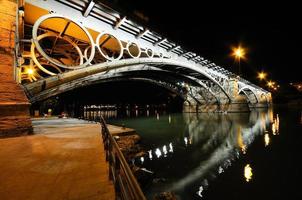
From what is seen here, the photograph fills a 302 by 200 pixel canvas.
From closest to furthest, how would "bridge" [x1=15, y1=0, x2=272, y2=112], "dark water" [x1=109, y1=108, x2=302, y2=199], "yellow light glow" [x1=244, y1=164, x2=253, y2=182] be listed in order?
"dark water" [x1=109, y1=108, x2=302, y2=199]
"yellow light glow" [x1=244, y1=164, x2=253, y2=182]
"bridge" [x1=15, y1=0, x2=272, y2=112]

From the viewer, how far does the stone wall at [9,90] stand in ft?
17.7

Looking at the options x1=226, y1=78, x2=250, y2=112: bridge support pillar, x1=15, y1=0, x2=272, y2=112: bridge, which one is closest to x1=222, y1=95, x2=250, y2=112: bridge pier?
x1=226, y1=78, x2=250, y2=112: bridge support pillar

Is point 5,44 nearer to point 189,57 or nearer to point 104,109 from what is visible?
point 189,57

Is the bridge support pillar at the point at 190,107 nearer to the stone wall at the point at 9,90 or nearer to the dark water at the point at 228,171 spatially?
the dark water at the point at 228,171

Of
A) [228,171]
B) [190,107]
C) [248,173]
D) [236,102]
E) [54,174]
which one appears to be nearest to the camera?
[54,174]

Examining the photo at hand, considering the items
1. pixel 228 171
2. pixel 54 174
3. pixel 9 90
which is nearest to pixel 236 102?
pixel 228 171

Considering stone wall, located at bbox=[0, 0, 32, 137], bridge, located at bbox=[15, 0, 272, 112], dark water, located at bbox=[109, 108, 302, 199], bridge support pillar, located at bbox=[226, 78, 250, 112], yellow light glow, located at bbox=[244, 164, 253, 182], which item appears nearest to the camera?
dark water, located at bbox=[109, 108, 302, 199]

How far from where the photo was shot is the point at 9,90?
18.2 ft

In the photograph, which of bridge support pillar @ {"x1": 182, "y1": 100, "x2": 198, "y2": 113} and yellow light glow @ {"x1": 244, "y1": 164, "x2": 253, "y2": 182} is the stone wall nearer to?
yellow light glow @ {"x1": 244, "y1": 164, "x2": 253, "y2": 182}

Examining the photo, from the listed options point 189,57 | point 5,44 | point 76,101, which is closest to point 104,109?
point 76,101

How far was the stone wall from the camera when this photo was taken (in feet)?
17.7

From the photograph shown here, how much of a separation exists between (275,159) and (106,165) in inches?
268

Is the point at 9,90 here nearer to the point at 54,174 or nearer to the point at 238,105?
the point at 54,174

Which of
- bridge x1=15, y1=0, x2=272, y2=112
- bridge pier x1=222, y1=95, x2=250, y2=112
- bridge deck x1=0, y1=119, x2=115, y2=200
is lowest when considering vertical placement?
bridge deck x1=0, y1=119, x2=115, y2=200
